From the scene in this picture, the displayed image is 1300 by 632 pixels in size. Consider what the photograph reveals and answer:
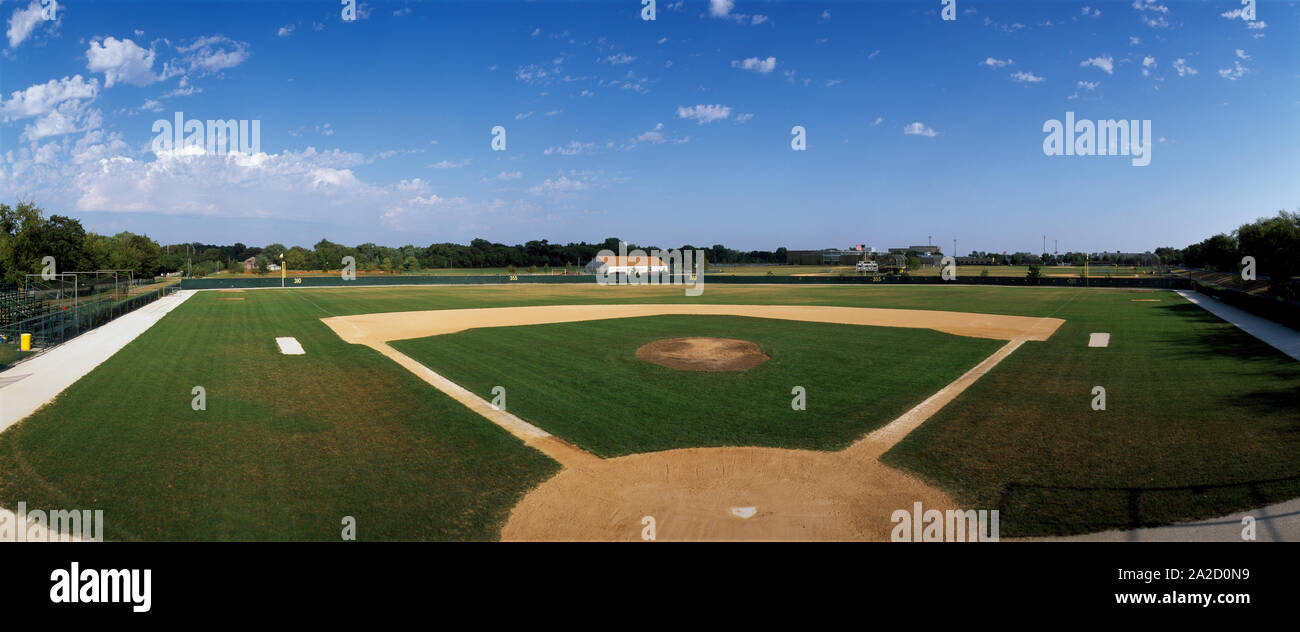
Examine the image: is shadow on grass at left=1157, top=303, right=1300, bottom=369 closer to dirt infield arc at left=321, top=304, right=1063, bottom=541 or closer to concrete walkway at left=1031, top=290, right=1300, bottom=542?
concrete walkway at left=1031, top=290, right=1300, bottom=542

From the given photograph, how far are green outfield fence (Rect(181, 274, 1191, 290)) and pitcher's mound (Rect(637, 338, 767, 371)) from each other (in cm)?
6126

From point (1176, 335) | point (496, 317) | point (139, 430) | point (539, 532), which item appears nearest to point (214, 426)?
point (139, 430)

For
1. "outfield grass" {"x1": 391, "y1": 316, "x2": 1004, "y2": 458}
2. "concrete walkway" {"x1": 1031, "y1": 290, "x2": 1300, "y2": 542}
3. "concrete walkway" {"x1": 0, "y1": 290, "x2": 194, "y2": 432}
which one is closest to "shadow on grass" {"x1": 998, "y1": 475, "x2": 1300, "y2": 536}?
"concrete walkway" {"x1": 1031, "y1": 290, "x2": 1300, "y2": 542}

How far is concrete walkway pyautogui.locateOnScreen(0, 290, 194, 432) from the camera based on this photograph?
1385cm

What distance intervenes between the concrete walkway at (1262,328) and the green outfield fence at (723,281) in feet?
98.5

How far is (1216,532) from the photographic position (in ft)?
23.7

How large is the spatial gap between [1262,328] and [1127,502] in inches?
1095

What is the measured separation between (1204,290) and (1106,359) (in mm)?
44856

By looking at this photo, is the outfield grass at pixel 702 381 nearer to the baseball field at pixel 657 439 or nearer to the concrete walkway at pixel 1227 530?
the baseball field at pixel 657 439

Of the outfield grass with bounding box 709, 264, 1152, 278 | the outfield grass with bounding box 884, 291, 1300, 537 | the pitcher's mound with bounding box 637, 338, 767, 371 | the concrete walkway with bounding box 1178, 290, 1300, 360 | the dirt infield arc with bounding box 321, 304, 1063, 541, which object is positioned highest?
the outfield grass with bounding box 709, 264, 1152, 278

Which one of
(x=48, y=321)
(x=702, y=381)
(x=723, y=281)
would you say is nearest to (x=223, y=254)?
(x=723, y=281)

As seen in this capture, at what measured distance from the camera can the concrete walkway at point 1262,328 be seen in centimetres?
2149

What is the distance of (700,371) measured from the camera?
17.5 meters

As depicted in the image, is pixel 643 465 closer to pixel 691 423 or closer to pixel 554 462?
pixel 554 462
